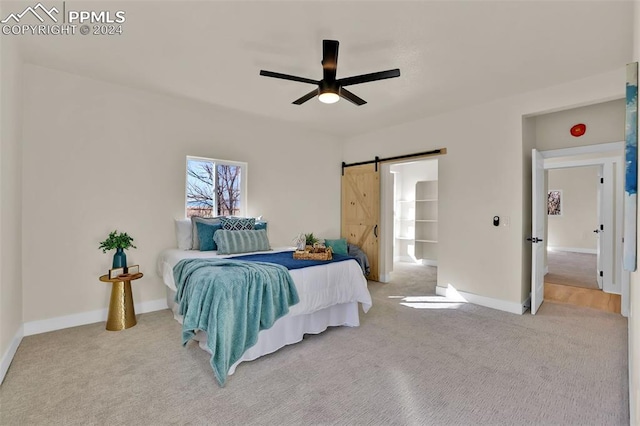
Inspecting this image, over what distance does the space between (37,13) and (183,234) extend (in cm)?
246

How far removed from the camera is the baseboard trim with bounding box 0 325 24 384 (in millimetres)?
2254

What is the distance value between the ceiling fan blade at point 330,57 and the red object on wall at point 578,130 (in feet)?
10.9

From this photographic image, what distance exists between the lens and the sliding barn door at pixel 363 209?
5512 millimetres

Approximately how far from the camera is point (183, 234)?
3939 millimetres

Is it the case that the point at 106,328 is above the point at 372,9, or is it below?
below

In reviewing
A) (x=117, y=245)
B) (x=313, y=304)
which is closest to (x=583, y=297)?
(x=313, y=304)

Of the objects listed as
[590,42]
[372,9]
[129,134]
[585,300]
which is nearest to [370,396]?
[372,9]

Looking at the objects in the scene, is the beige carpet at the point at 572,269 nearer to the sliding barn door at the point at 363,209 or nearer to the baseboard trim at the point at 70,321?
the sliding barn door at the point at 363,209

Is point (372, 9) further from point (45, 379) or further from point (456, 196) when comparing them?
Answer: point (45, 379)

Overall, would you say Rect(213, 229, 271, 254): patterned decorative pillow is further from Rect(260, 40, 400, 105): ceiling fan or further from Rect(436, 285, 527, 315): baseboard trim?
Rect(436, 285, 527, 315): baseboard trim

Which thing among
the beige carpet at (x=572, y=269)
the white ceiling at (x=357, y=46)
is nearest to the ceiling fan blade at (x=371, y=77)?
the white ceiling at (x=357, y=46)

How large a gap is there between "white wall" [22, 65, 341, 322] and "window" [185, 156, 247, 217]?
131 mm

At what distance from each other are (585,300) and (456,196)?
92.0 inches

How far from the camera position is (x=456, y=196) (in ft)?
14.6
